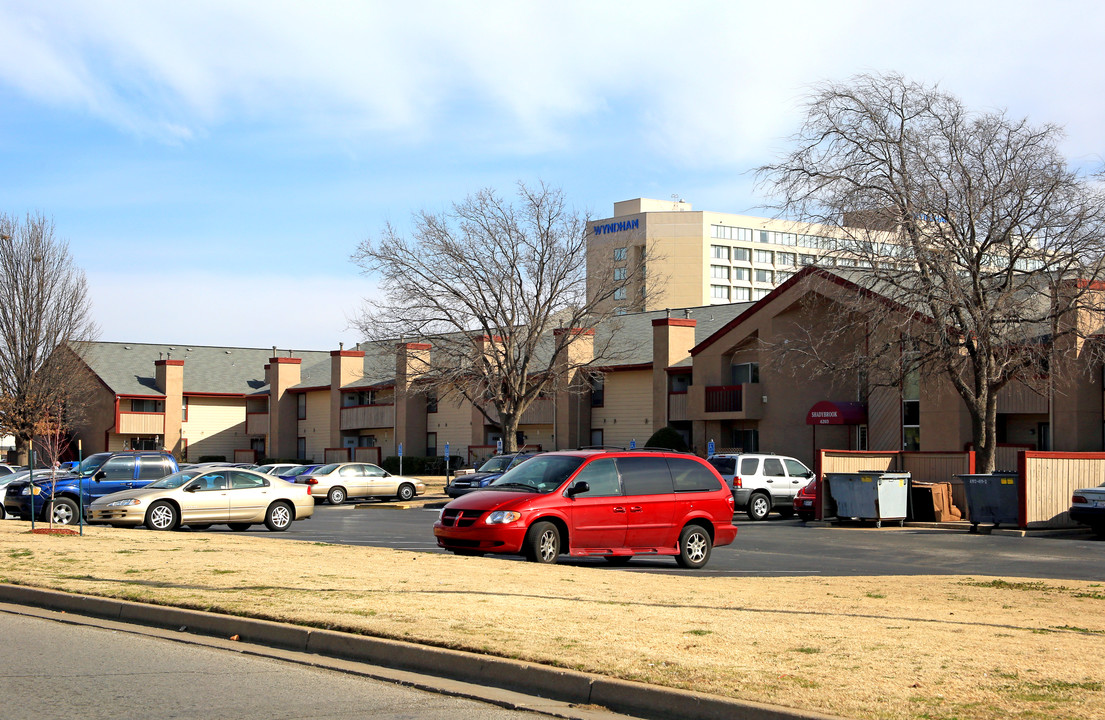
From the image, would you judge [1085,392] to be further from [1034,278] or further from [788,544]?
[788,544]

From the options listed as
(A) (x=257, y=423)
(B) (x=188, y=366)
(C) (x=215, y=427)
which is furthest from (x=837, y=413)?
(B) (x=188, y=366)

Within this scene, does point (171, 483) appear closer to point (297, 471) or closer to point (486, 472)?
point (486, 472)

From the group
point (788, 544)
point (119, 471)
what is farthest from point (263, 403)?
point (788, 544)

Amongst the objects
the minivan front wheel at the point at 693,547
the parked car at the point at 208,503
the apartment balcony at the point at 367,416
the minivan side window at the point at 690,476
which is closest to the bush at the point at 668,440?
the apartment balcony at the point at 367,416

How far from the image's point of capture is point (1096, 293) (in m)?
31.3

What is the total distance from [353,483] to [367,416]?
23642mm

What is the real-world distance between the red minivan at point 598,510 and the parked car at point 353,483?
76.6ft

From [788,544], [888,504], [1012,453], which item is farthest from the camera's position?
[1012,453]

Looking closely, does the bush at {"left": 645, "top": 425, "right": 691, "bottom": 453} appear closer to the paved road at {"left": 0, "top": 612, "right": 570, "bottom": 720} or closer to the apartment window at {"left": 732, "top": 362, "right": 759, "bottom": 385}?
the apartment window at {"left": 732, "top": 362, "right": 759, "bottom": 385}

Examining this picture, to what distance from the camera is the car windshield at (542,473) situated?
16.8m

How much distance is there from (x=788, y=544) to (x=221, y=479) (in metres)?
12.0

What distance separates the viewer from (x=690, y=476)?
17750 mm

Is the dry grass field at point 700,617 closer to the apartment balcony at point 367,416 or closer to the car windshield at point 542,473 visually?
the car windshield at point 542,473

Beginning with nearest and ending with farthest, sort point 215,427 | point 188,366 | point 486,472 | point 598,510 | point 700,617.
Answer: point 700,617 → point 598,510 → point 486,472 → point 215,427 → point 188,366
